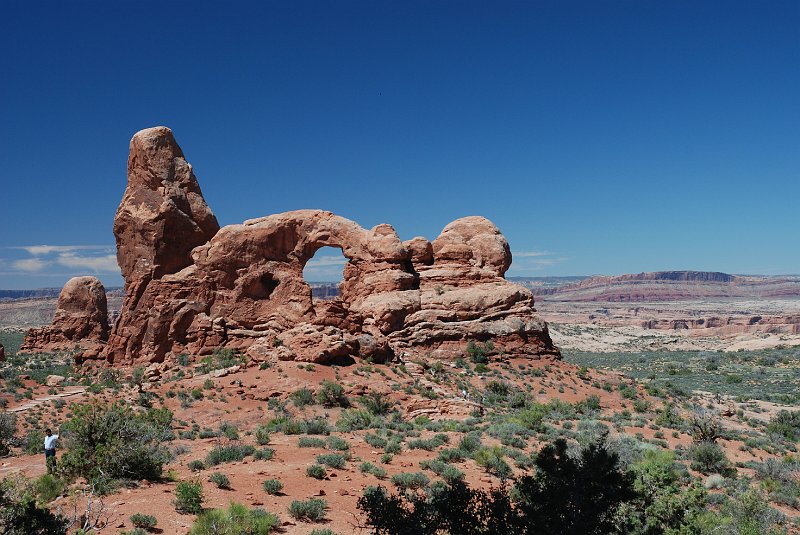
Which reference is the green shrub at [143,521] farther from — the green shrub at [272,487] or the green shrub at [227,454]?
the green shrub at [227,454]

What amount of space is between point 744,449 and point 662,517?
10855 millimetres

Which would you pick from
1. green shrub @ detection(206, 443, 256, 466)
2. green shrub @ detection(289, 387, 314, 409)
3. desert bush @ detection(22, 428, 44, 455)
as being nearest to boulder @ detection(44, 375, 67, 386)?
desert bush @ detection(22, 428, 44, 455)

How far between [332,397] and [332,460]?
784cm

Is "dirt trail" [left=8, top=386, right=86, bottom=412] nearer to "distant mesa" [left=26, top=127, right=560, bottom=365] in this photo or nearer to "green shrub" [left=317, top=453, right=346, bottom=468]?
"distant mesa" [left=26, top=127, right=560, bottom=365]

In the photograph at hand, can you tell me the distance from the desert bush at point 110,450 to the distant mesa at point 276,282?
13771 mm

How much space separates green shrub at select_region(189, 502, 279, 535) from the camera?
7328mm

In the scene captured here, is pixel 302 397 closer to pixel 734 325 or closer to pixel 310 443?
pixel 310 443

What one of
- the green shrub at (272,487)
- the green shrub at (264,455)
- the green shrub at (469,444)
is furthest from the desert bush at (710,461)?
the green shrub at (264,455)

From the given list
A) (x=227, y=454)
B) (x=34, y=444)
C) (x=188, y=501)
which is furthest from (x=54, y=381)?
(x=188, y=501)

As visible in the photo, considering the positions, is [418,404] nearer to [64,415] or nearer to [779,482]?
[779,482]

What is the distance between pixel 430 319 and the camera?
89.2ft

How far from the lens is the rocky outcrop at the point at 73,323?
42.6 meters

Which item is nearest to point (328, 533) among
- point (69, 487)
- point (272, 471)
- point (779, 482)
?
point (272, 471)

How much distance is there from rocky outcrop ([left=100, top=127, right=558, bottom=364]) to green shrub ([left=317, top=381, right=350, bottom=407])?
5527 mm
